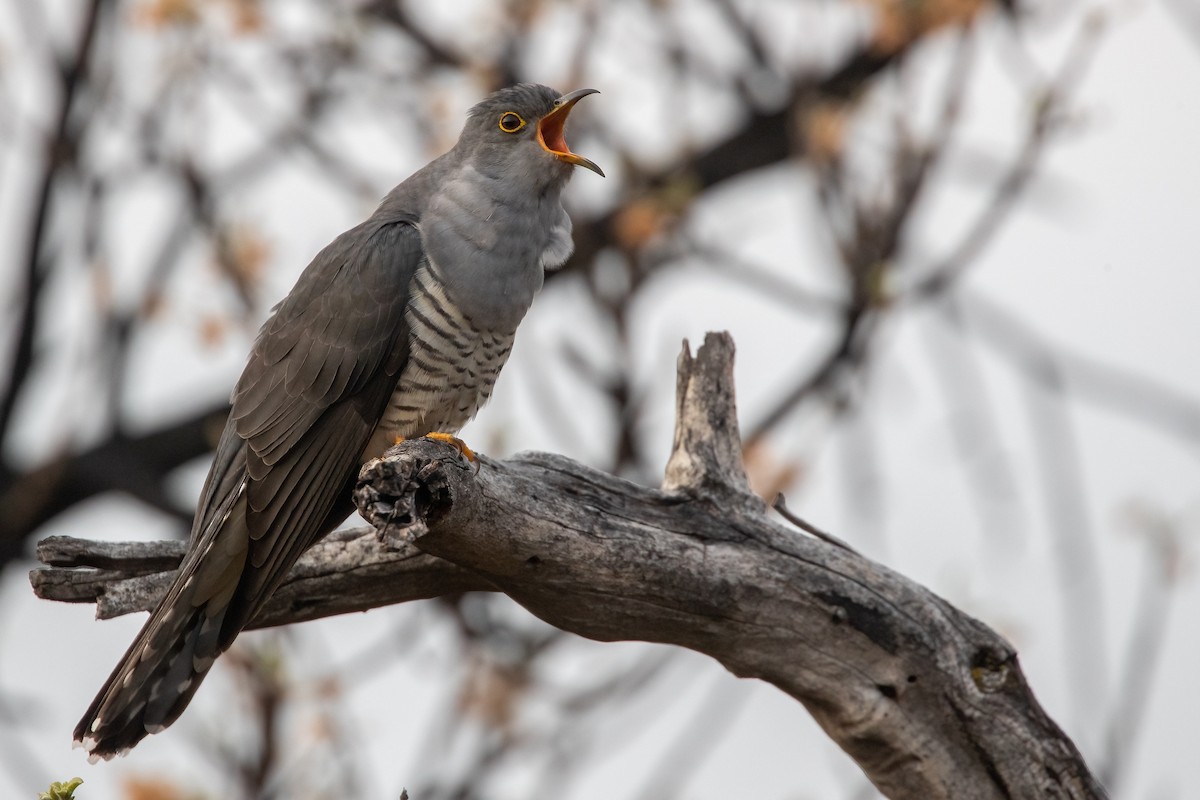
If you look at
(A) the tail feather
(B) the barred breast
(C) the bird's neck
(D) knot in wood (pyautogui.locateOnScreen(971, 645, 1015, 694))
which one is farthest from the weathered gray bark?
(C) the bird's neck

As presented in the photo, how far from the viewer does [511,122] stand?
14.1 feet

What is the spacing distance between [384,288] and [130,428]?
12.2ft

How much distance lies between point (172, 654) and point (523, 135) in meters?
1.76

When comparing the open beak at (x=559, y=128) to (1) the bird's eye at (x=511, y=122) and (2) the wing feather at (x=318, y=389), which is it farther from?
(2) the wing feather at (x=318, y=389)

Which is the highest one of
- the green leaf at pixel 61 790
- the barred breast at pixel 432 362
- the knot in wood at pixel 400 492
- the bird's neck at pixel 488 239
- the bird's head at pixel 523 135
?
the bird's head at pixel 523 135

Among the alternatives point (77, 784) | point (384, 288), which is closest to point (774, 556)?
point (384, 288)

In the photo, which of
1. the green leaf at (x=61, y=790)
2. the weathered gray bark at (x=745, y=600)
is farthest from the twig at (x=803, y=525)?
the green leaf at (x=61, y=790)

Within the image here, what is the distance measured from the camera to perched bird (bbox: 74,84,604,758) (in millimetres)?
3617

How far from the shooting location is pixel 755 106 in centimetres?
748

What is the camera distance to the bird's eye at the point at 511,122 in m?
4.29

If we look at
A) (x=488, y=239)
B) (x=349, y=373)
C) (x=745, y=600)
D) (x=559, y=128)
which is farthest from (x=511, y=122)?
(x=745, y=600)

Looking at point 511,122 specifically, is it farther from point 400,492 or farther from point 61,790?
point 61,790

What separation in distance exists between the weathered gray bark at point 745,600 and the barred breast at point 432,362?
0.34 meters

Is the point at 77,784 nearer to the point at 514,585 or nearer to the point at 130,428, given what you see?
the point at 514,585
